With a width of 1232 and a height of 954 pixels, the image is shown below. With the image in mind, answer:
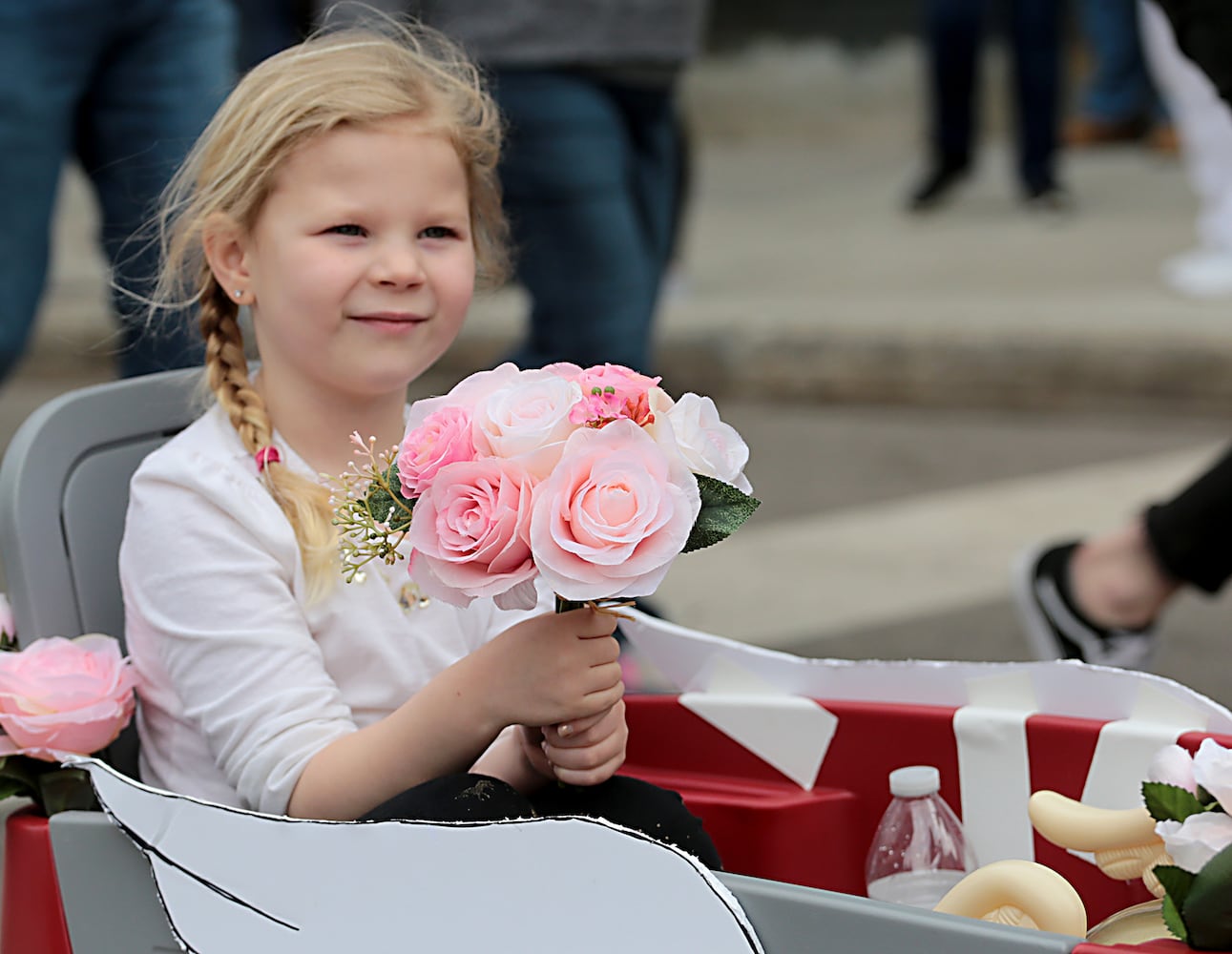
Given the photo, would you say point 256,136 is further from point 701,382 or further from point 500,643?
point 701,382

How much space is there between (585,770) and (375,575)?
0.30m

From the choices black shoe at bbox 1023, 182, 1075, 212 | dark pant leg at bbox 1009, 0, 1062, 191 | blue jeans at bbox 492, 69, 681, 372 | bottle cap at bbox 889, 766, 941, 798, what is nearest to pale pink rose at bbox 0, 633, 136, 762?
bottle cap at bbox 889, 766, 941, 798

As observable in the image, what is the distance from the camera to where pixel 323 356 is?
5.71 feet

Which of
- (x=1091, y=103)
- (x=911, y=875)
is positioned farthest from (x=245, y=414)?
(x=1091, y=103)

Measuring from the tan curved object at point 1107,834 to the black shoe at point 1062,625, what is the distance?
1.18 meters

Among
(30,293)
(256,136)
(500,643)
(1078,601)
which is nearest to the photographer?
(500,643)

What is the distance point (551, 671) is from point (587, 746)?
0.42 feet

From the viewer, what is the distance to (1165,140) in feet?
26.9

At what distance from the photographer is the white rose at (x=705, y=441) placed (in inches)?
54.6

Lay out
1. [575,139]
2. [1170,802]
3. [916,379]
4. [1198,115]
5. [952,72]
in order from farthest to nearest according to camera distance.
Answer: [952,72] → [916,379] → [1198,115] → [575,139] → [1170,802]

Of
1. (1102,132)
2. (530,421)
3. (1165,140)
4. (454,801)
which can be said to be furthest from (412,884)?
(1102,132)

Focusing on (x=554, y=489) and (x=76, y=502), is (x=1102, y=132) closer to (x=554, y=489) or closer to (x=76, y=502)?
(x=76, y=502)

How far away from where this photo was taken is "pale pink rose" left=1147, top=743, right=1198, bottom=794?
1.37 metres

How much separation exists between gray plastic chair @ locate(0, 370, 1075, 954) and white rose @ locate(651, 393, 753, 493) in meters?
0.31
